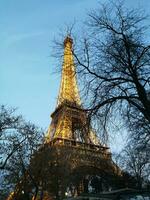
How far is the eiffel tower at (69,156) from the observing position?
12870 millimetres

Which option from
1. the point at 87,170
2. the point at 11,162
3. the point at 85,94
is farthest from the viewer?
the point at 87,170

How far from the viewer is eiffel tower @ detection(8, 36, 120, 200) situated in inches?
507

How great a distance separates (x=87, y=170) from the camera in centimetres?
3609

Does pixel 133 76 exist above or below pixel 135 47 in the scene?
below

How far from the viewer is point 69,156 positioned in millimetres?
37312

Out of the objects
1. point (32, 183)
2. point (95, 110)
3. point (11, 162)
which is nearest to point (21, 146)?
point (11, 162)

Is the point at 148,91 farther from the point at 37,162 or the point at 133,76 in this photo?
the point at 37,162

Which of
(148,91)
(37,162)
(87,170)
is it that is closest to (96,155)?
(87,170)

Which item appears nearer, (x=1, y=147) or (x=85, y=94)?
(x=85, y=94)

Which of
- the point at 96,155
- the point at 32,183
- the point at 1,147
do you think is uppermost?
the point at 96,155

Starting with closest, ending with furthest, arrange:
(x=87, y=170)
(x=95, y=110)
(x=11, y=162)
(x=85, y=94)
Result: (x=95, y=110)
(x=85, y=94)
(x=11, y=162)
(x=87, y=170)

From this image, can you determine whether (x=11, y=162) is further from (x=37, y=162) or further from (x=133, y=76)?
(x=133, y=76)

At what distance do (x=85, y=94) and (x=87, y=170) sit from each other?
2430 cm

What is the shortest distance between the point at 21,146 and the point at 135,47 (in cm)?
1494
